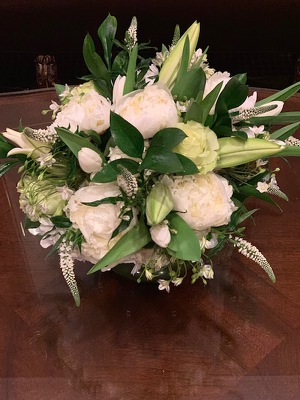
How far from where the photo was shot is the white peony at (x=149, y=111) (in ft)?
2.07

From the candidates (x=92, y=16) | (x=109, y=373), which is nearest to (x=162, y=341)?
(x=109, y=373)

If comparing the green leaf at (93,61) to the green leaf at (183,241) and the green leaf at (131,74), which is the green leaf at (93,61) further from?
the green leaf at (183,241)

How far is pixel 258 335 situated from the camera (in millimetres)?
A: 745

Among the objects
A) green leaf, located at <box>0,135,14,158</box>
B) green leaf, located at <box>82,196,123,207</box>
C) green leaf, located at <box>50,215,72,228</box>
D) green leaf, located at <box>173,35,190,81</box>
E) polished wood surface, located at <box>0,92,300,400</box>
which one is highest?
green leaf, located at <box>173,35,190,81</box>

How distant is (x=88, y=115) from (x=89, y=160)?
0.06 metres

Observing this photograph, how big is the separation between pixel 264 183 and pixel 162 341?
0.83ft

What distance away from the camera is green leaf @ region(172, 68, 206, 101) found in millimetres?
684

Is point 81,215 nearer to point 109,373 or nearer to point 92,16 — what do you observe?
point 109,373

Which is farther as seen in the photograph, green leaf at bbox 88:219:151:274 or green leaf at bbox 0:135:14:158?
green leaf at bbox 0:135:14:158

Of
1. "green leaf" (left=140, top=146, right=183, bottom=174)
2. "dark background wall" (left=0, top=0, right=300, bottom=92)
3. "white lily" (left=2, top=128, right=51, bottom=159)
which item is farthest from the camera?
"dark background wall" (left=0, top=0, right=300, bottom=92)

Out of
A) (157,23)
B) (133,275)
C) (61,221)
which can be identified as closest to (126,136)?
(61,221)

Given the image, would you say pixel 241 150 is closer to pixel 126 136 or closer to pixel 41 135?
pixel 126 136

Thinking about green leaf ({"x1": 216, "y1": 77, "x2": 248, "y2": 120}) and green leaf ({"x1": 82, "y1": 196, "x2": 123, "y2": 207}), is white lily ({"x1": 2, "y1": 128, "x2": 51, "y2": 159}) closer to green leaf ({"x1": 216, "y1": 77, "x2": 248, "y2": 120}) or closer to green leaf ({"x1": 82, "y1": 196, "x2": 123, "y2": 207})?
green leaf ({"x1": 82, "y1": 196, "x2": 123, "y2": 207})

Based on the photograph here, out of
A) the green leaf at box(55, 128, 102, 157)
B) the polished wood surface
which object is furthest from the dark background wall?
the green leaf at box(55, 128, 102, 157)
